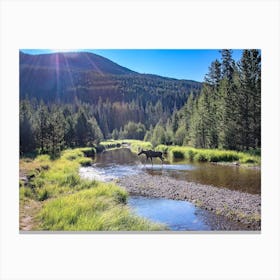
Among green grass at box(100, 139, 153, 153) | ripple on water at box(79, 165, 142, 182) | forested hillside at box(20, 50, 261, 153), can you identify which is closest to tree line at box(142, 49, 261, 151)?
forested hillside at box(20, 50, 261, 153)

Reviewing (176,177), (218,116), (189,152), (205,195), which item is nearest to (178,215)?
(205,195)

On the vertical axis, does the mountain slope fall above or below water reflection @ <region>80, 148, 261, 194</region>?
above

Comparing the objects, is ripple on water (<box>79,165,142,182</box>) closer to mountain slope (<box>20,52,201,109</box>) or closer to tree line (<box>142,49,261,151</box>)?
tree line (<box>142,49,261,151</box>)

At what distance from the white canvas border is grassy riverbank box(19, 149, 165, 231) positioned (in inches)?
5.8

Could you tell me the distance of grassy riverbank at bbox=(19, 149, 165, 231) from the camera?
5016 mm

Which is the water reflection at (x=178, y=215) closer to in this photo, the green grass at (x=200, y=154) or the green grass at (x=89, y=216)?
the green grass at (x=89, y=216)

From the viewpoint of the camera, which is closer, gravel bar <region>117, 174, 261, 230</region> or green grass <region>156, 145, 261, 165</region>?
gravel bar <region>117, 174, 261, 230</region>

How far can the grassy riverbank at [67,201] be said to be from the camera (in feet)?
16.5

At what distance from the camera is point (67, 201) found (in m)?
5.14
